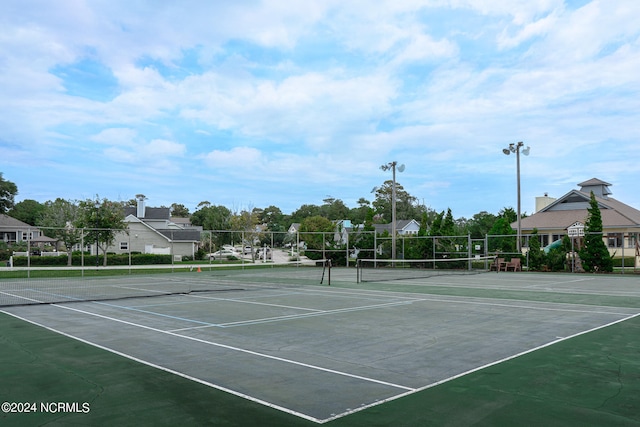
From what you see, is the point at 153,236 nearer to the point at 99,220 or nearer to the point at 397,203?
the point at 99,220

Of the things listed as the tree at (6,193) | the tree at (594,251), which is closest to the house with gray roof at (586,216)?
the tree at (594,251)

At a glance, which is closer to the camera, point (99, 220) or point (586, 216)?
point (99, 220)

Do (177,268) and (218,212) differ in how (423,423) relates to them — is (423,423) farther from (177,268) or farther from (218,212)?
(218,212)

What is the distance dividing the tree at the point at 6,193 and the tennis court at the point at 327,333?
178 feet

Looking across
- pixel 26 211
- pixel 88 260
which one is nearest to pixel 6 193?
pixel 26 211

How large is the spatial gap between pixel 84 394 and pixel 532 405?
4814mm

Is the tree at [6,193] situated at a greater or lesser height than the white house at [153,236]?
greater

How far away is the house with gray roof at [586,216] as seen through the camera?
3946cm

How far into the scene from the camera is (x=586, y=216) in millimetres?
42188

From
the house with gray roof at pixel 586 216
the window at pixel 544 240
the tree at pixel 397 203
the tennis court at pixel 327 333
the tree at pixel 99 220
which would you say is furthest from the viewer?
the tree at pixel 397 203

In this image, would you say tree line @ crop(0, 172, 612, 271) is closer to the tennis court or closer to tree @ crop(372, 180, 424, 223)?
tree @ crop(372, 180, 424, 223)

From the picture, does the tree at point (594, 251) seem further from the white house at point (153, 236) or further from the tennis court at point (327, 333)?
the white house at point (153, 236)

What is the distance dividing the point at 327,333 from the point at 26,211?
85.8m

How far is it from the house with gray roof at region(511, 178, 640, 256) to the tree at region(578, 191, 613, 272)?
8.37m
